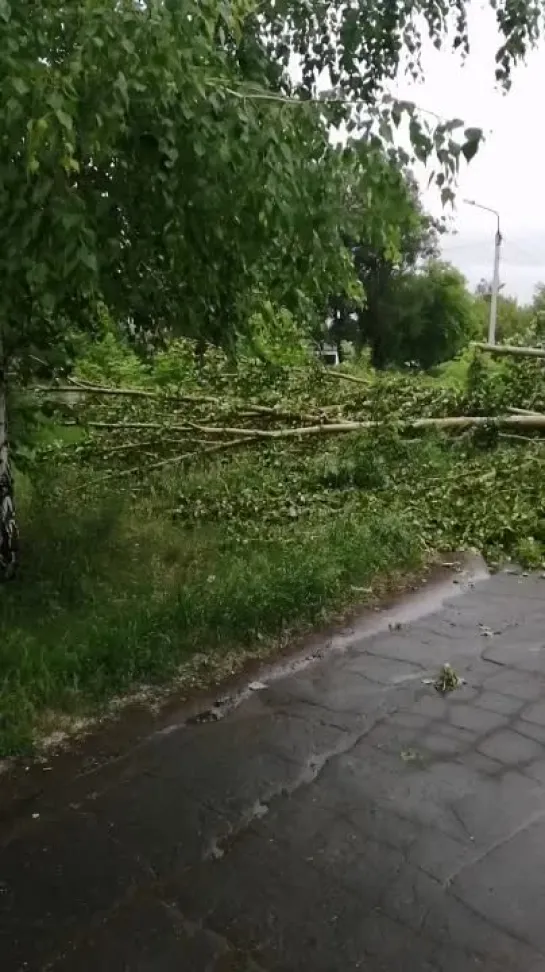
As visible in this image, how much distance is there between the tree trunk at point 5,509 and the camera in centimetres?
479

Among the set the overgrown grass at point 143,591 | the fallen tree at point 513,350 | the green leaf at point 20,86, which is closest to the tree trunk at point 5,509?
the overgrown grass at point 143,591

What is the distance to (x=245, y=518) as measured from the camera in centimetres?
649

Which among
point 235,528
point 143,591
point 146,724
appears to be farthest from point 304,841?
point 235,528

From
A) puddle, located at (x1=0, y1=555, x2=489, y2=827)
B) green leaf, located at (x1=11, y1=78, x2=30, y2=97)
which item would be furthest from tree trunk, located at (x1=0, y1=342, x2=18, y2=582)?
green leaf, located at (x1=11, y1=78, x2=30, y2=97)

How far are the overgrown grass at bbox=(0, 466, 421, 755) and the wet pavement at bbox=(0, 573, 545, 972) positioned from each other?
0.42 metres

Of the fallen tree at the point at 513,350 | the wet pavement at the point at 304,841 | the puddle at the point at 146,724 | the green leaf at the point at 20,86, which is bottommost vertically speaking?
the wet pavement at the point at 304,841

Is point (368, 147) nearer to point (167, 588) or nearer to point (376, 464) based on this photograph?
point (167, 588)

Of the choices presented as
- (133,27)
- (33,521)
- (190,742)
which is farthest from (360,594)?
(133,27)

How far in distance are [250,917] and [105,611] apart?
7.43ft

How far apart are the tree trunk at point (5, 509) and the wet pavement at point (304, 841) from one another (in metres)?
1.81

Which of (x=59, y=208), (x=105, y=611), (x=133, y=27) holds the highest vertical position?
(x=133, y=27)

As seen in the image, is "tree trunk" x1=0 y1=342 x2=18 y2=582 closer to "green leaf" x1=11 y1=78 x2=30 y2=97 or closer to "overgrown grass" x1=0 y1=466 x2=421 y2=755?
"overgrown grass" x1=0 y1=466 x2=421 y2=755

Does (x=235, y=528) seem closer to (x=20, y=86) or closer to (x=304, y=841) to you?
(x=304, y=841)

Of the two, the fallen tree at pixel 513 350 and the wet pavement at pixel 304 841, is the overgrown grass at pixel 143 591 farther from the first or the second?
the fallen tree at pixel 513 350
